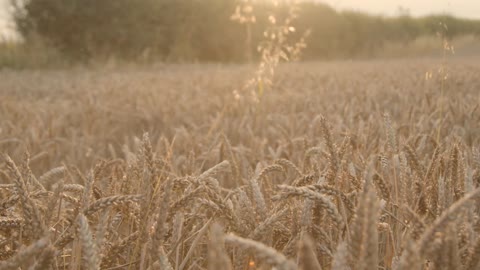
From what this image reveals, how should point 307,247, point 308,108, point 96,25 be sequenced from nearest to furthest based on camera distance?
point 307,247 < point 308,108 < point 96,25

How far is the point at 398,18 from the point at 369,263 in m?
28.0

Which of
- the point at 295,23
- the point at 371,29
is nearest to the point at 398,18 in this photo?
the point at 371,29

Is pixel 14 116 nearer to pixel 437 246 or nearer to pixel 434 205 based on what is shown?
pixel 434 205

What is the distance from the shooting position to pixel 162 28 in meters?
16.5

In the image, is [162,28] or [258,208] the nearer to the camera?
[258,208]

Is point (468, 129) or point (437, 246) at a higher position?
point (437, 246)

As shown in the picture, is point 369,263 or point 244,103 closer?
point 369,263

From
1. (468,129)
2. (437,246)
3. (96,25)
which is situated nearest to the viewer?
(437,246)

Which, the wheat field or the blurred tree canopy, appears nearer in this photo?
the wheat field

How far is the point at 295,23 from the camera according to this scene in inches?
711

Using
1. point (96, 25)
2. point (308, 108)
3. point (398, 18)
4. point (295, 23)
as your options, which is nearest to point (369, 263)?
point (308, 108)

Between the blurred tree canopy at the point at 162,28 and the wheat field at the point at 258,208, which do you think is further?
the blurred tree canopy at the point at 162,28

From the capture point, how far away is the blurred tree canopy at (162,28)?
48.9 feet

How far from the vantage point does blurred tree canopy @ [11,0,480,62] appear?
14.9 meters
